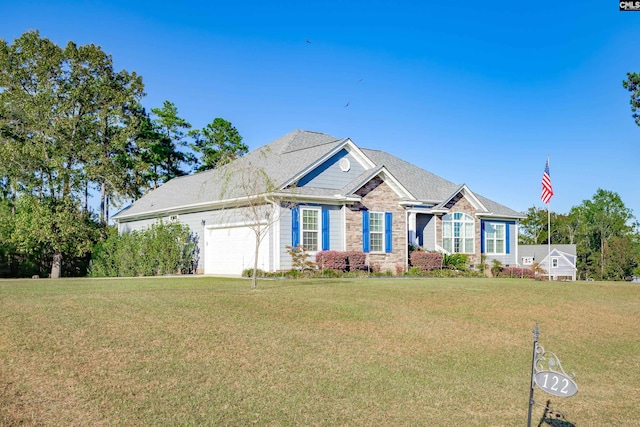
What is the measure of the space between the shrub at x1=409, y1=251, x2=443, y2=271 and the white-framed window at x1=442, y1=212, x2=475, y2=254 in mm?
3032

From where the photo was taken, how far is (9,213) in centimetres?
3167

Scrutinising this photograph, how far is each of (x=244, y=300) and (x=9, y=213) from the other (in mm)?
23429

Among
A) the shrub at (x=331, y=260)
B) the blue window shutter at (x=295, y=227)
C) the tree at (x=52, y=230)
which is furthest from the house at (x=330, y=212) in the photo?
the tree at (x=52, y=230)

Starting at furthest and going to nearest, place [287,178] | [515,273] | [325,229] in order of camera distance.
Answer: [515,273] < [325,229] < [287,178]

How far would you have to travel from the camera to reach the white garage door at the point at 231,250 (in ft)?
77.8

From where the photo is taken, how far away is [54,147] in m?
31.2

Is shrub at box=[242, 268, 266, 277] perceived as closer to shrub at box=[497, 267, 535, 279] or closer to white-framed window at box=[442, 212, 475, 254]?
white-framed window at box=[442, 212, 475, 254]

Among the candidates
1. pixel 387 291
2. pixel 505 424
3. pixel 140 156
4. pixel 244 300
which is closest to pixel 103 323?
pixel 244 300

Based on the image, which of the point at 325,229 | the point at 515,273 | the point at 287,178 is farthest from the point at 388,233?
the point at 515,273

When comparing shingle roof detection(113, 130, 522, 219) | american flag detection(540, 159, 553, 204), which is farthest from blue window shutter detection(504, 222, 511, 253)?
american flag detection(540, 159, 553, 204)

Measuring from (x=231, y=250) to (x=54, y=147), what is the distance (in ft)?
43.2

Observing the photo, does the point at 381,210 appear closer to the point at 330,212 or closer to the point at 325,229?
the point at 330,212

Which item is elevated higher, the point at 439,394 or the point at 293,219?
the point at 293,219

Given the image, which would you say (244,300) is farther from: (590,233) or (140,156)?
(590,233)
